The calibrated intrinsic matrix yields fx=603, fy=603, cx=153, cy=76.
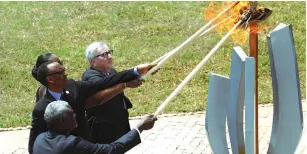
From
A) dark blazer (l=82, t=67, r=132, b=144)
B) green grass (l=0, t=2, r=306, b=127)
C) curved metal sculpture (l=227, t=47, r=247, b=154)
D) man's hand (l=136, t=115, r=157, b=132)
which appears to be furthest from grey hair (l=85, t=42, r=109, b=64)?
green grass (l=0, t=2, r=306, b=127)

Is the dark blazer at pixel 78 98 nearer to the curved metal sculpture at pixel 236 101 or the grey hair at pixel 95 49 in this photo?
the grey hair at pixel 95 49

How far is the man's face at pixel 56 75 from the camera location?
5020mm

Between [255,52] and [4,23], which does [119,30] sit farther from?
[255,52]

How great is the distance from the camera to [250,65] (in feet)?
17.1

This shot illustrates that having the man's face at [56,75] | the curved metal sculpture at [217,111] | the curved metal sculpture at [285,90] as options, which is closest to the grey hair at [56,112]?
the man's face at [56,75]

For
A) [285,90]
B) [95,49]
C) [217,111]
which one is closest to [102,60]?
[95,49]

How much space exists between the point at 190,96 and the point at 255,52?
417 cm

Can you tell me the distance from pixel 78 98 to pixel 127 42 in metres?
7.28

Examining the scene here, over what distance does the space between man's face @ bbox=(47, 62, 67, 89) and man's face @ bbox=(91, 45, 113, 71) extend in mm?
733

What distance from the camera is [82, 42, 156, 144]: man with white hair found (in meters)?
5.76

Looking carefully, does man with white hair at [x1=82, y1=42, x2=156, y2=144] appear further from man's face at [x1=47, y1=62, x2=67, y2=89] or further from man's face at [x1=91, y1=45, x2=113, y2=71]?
man's face at [x1=47, y1=62, x2=67, y2=89]

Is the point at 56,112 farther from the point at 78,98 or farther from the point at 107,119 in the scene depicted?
the point at 107,119

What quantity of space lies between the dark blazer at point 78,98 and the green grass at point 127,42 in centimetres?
360

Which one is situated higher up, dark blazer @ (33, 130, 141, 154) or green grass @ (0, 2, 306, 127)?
dark blazer @ (33, 130, 141, 154)
